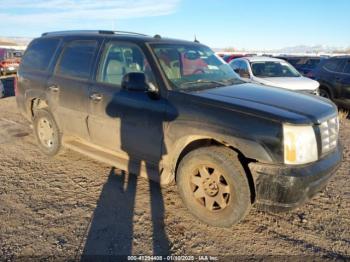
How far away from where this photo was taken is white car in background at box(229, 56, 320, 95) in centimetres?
845

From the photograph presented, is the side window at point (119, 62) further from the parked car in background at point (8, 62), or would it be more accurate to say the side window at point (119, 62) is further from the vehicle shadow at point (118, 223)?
the parked car in background at point (8, 62)

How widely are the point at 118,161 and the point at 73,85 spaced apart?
130 centimetres

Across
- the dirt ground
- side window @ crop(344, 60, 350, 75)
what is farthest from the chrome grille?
side window @ crop(344, 60, 350, 75)

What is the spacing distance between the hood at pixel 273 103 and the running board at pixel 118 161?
1131mm

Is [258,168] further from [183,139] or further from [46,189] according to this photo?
[46,189]

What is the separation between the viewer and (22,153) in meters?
5.65

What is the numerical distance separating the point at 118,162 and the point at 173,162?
33.8 inches

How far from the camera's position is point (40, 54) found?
17.8 ft

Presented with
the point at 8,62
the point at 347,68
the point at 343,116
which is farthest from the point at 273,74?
the point at 8,62

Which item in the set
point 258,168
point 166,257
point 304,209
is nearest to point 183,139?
point 258,168

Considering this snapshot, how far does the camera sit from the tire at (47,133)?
205 inches

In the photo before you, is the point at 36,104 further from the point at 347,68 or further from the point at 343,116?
the point at 347,68

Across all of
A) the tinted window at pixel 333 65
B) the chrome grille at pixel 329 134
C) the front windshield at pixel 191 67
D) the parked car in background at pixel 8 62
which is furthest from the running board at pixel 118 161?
the parked car in background at pixel 8 62

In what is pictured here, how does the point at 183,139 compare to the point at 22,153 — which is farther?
the point at 22,153
